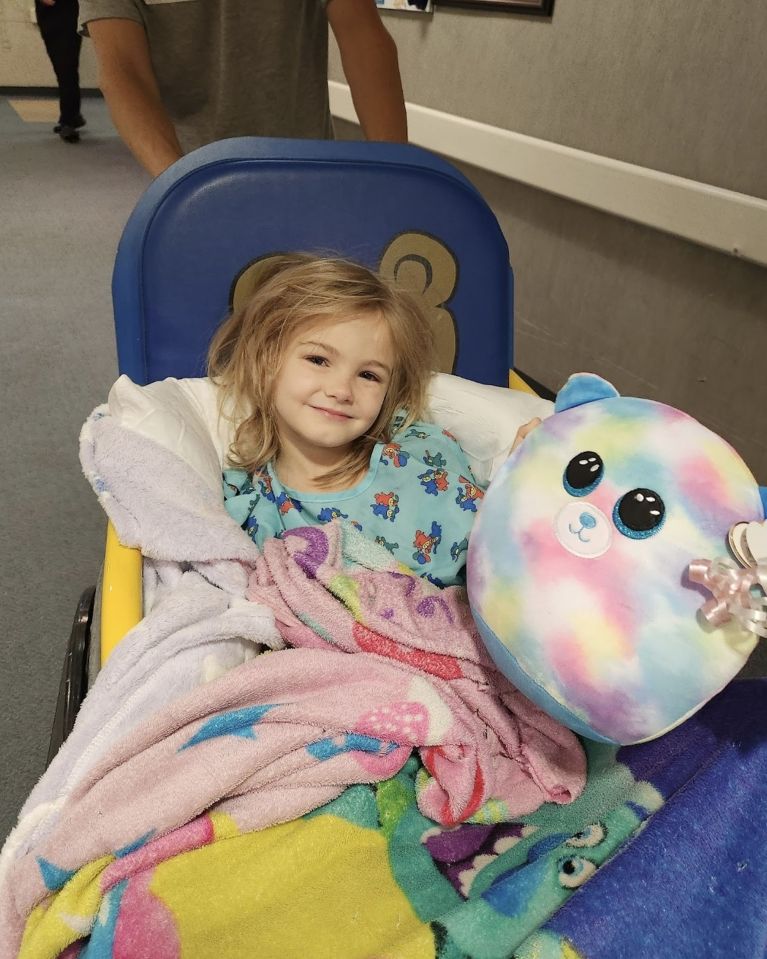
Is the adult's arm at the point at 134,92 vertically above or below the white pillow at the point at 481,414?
above

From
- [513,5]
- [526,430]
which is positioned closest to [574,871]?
[526,430]

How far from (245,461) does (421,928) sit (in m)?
0.59

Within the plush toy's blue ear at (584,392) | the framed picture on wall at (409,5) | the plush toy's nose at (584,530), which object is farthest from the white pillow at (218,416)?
the framed picture on wall at (409,5)

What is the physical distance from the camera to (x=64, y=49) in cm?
429

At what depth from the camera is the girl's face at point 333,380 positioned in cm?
94

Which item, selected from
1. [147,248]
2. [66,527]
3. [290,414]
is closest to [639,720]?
[290,414]

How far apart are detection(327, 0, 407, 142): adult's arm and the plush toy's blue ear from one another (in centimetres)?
73

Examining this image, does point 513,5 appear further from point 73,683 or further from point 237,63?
point 73,683

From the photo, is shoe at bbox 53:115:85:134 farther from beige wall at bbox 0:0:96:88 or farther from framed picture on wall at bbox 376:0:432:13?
framed picture on wall at bbox 376:0:432:13

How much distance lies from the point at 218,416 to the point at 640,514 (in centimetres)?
60

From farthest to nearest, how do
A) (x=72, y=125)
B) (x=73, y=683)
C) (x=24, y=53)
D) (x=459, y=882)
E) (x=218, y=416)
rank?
(x=24, y=53) < (x=72, y=125) < (x=218, y=416) < (x=73, y=683) < (x=459, y=882)

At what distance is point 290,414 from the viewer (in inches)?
37.5

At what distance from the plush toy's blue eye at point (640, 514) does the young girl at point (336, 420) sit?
398 mm

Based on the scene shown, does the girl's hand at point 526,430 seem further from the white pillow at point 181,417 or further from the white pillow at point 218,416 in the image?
the white pillow at point 181,417
